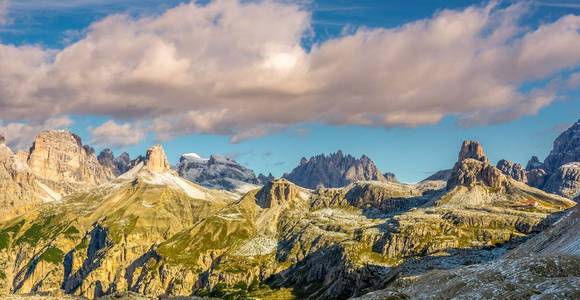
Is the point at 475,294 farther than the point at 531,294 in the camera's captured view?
Yes

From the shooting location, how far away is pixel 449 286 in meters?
100

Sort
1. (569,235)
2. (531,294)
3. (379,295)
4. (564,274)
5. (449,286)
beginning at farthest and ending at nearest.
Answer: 1. (569,235)
2. (379,295)
3. (449,286)
4. (564,274)
5. (531,294)

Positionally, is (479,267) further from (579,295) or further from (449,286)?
(579,295)

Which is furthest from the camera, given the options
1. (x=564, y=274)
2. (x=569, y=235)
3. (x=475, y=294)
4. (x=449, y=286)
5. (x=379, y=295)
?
(x=569, y=235)

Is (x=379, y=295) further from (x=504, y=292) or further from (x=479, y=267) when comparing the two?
(x=504, y=292)

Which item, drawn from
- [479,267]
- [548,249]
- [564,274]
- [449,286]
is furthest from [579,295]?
[548,249]

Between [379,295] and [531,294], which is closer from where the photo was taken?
[531,294]

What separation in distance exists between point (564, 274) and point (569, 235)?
4715 inches

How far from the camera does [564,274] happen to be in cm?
9050

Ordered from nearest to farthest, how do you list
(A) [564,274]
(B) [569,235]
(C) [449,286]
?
(A) [564,274]
(C) [449,286]
(B) [569,235]

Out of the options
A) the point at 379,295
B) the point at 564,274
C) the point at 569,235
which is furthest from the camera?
the point at 569,235

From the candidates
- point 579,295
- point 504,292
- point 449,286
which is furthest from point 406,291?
point 579,295

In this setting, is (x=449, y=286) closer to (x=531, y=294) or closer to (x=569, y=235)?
(x=531, y=294)

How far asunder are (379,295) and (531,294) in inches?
1453
